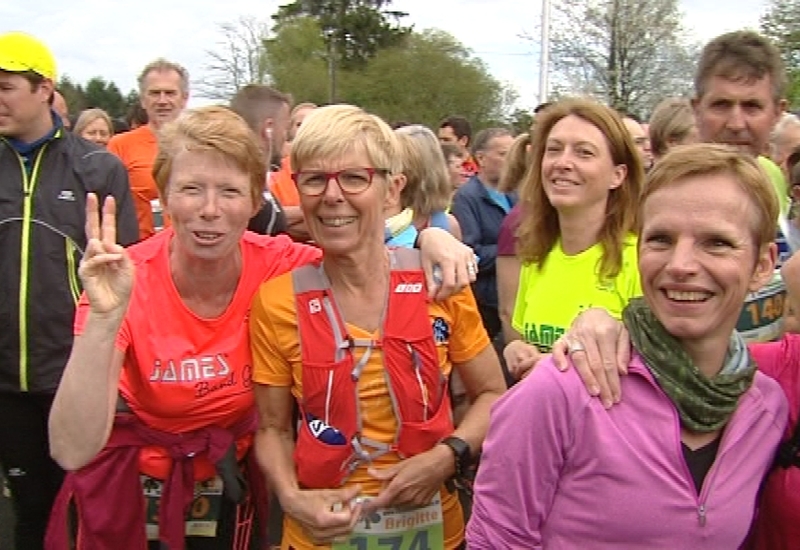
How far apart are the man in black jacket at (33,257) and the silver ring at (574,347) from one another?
2.30 meters

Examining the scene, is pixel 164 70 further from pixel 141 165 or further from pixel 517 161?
pixel 517 161

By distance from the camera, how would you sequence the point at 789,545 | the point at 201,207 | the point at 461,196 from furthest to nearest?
the point at 461,196 → the point at 201,207 → the point at 789,545

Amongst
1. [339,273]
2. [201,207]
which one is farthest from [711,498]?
[201,207]

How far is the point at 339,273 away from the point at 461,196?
12.3ft

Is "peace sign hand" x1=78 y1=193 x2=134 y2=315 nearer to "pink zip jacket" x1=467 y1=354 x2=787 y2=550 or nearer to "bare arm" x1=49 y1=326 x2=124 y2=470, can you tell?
"bare arm" x1=49 y1=326 x2=124 y2=470

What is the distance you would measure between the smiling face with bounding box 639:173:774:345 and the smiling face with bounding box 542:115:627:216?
1.26m

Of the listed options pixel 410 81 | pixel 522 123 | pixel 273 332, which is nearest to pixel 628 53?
pixel 522 123

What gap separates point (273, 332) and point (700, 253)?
1087 mm

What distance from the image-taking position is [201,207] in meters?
2.32

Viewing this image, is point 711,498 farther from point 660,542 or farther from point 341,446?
point 341,446

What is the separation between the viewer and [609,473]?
5.16 feet

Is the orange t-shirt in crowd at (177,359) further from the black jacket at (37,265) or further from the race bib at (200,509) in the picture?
the black jacket at (37,265)

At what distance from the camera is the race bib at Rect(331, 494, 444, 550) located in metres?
2.23

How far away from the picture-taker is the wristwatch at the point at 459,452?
2279 mm
